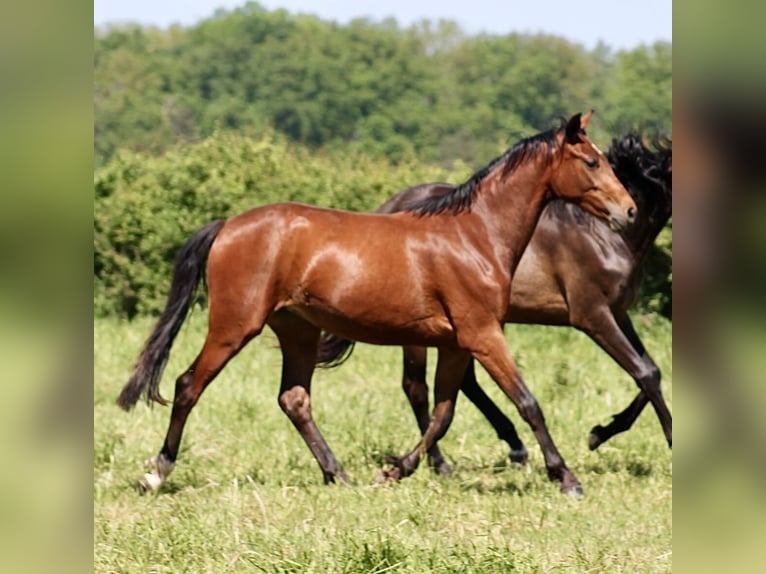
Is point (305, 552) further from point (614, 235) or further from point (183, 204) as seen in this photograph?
point (183, 204)

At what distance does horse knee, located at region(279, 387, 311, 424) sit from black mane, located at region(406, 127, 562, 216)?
117 cm

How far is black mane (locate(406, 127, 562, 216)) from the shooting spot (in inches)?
237

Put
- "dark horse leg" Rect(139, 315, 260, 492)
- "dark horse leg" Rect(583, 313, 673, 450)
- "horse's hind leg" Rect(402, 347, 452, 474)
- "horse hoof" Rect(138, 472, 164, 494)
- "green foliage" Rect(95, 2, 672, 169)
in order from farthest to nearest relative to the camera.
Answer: "green foliage" Rect(95, 2, 672, 169) < "horse's hind leg" Rect(402, 347, 452, 474) < "dark horse leg" Rect(583, 313, 673, 450) < "dark horse leg" Rect(139, 315, 260, 492) < "horse hoof" Rect(138, 472, 164, 494)

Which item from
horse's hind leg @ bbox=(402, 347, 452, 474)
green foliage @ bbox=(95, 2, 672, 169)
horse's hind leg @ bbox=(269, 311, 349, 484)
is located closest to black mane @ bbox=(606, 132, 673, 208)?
horse's hind leg @ bbox=(402, 347, 452, 474)

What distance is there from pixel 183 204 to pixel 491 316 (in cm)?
835

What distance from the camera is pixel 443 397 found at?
620 cm

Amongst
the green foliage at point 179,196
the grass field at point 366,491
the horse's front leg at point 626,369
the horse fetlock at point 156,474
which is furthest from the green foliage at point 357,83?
the horse fetlock at point 156,474

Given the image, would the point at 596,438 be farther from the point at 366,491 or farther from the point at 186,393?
the point at 186,393

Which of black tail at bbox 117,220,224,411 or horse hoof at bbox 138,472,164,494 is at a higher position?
black tail at bbox 117,220,224,411

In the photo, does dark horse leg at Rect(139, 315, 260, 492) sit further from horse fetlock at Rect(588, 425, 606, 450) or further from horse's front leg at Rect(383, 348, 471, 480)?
horse fetlock at Rect(588, 425, 606, 450)

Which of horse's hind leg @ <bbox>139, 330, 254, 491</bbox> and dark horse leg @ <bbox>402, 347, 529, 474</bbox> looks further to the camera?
dark horse leg @ <bbox>402, 347, 529, 474</bbox>

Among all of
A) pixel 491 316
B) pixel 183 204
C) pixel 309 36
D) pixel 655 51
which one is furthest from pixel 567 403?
pixel 309 36

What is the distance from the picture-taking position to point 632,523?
Result: 16.2 feet

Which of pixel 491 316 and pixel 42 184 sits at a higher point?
pixel 42 184
